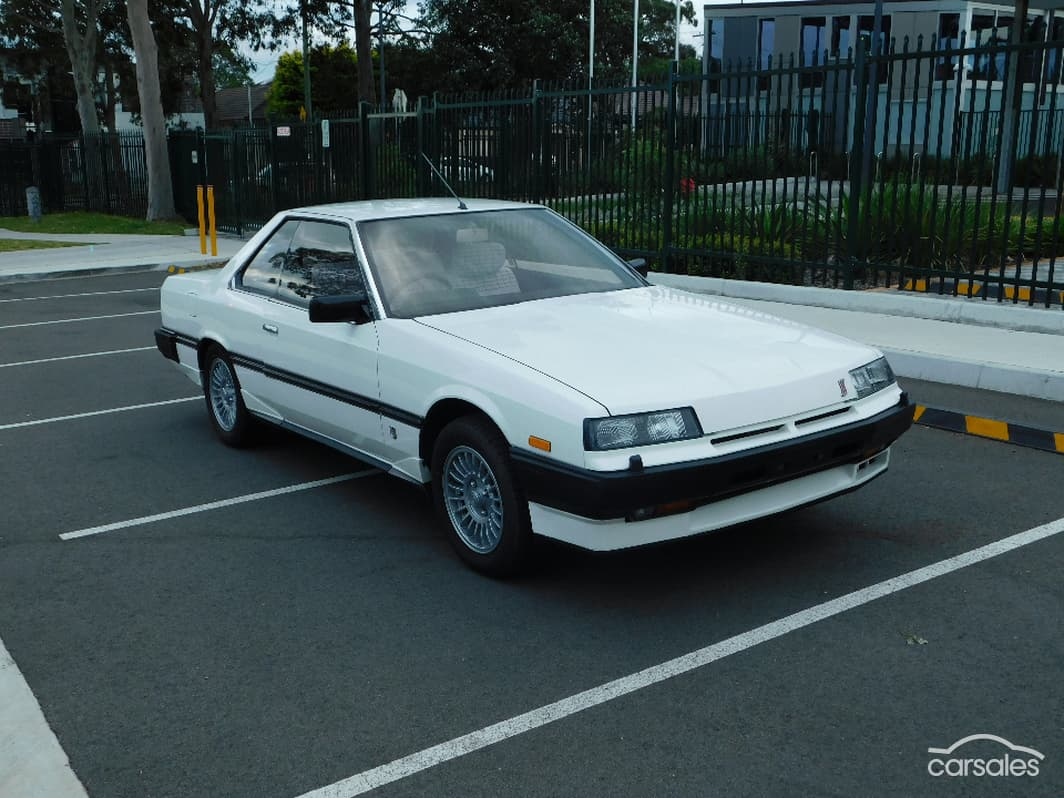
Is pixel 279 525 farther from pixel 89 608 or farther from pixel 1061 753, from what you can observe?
pixel 1061 753

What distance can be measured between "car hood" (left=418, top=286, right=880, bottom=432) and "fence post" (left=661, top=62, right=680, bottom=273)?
24.6 feet

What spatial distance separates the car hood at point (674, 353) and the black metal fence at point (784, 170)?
16.2 ft

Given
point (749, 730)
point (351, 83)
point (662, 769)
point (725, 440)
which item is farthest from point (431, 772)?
point (351, 83)

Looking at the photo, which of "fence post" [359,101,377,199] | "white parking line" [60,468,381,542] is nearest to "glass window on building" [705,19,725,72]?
"fence post" [359,101,377,199]

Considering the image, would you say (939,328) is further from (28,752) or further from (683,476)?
(28,752)

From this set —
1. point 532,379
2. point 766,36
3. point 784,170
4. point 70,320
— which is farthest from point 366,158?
point 766,36

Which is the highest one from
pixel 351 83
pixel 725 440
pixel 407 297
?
pixel 351 83

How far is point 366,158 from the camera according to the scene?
1864 centimetres

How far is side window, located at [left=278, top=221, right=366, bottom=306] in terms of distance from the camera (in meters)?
5.72

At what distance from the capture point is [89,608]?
180 inches

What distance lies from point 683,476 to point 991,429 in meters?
3.73

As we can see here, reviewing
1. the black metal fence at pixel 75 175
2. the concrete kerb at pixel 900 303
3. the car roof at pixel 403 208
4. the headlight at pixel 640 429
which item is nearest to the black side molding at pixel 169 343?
the car roof at pixel 403 208

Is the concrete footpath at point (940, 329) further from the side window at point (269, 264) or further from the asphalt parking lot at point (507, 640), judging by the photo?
the side window at point (269, 264)

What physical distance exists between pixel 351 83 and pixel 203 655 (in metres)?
69.3
